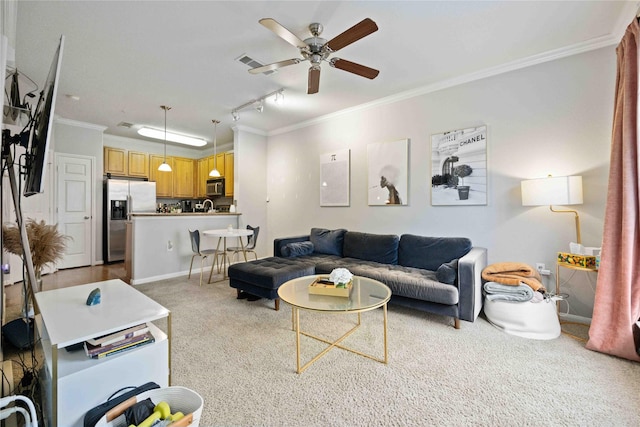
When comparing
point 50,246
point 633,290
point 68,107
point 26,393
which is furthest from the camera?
point 68,107

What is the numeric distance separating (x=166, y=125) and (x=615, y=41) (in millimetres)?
6228

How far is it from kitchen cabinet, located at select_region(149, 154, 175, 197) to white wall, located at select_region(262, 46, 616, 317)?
186 inches

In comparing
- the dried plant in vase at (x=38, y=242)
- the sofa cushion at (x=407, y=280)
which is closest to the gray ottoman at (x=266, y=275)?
the sofa cushion at (x=407, y=280)

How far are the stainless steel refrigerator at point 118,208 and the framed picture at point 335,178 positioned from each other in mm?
3950

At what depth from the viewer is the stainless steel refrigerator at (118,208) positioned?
17.8ft

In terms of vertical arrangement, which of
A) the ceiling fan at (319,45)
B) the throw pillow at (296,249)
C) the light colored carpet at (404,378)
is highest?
the ceiling fan at (319,45)

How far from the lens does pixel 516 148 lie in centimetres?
301

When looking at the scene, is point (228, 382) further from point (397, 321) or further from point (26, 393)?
point (397, 321)

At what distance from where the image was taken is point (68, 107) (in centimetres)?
429

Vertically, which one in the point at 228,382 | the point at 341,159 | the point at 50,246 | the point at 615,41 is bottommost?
the point at 228,382

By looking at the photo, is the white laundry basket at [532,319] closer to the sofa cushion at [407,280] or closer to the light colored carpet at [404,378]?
the light colored carpet at [404,378]

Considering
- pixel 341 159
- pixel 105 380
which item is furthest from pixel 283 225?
pixel 105 380

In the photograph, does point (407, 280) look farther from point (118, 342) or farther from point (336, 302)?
point (118, 342)

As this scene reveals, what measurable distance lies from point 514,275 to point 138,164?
7117mm
